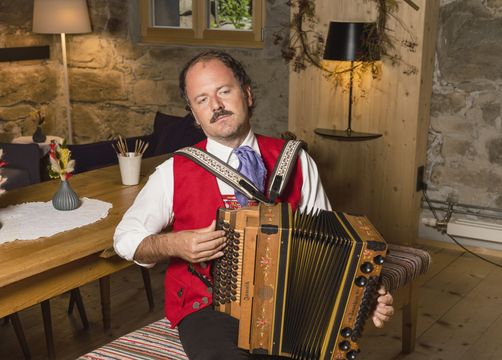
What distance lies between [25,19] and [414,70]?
3255 millimetres

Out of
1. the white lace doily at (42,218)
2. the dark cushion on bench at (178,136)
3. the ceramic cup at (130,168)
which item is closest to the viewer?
the white lace doily at (42,218)

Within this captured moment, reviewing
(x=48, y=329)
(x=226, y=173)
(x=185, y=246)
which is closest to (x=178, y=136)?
(x=48, y=329)

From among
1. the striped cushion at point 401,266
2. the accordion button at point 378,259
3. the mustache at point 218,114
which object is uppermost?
the mustache at point 218,114

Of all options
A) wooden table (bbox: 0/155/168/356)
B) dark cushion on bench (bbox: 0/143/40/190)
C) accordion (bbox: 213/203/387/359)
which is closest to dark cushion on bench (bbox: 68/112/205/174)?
dark cushion on bench (bbox: 0/143/40/190)

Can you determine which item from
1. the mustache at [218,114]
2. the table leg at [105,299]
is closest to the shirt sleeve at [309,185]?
the mustache at [218,114]

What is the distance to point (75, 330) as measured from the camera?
124 inches

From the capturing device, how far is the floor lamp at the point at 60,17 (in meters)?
5.24

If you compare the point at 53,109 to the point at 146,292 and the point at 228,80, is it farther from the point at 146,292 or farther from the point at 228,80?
the point at 228,80

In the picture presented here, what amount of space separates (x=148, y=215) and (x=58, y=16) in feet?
12.1

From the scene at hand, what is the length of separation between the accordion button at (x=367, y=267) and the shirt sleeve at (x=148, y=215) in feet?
2.18

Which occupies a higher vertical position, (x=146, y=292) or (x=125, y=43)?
(x=125, y=43)

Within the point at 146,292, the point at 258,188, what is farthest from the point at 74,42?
the point at 258,188

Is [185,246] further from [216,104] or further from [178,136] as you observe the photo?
[178,136]

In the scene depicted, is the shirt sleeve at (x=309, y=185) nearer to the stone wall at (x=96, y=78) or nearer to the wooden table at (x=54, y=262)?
the wooden table at (x=54, y=262)
